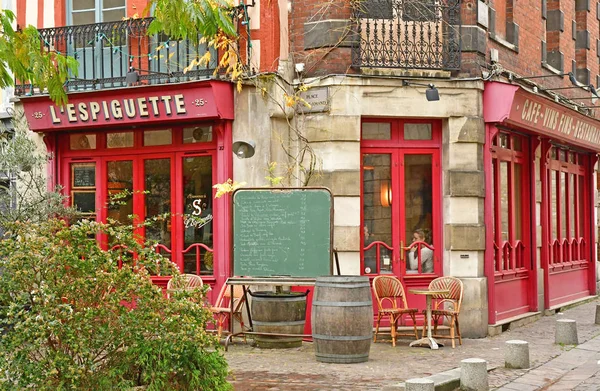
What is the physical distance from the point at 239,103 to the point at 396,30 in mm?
2457

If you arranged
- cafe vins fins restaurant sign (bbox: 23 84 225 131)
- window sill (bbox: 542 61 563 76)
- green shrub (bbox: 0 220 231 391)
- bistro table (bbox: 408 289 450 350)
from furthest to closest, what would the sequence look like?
1. window sill (bbox: 542 61 563 76)
2. cafe vins fins restaurant sign (bbox: 23 84 225 131)
3. bistro table (bbox: 408 289 450 350)
4. green shrub (bbox: 0 220 231 391)

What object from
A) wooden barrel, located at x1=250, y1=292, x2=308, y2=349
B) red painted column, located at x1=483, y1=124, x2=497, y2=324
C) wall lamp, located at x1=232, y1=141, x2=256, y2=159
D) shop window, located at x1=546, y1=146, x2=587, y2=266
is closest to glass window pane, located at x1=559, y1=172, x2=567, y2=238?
shop window, located at x1=546, y1=146, x2=587, y2=266

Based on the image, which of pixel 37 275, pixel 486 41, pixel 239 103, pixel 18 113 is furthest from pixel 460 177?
pixel 37 275

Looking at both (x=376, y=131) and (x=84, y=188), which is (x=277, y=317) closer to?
(x=376, y=131)

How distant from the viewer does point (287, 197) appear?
12.2 meters

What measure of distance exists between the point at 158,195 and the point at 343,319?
14.5ft

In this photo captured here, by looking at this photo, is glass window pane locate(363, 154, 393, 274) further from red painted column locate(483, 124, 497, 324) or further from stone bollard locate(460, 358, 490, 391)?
stone bollard locate(460, 358, 490, 391)

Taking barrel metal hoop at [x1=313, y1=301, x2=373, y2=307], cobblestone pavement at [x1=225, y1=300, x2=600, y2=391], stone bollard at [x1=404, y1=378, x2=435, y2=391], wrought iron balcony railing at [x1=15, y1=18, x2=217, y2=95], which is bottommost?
cobblestone pavement at [x1=225, y1=300, x2=600, y2=391]

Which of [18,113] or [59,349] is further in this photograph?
[18,113]

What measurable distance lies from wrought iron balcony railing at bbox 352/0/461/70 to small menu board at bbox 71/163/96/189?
14.4 feet

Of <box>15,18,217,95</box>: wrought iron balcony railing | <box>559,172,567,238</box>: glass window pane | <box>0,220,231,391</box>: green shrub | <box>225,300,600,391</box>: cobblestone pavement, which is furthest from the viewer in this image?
<box>559,172,567,238</box>: glass window pane

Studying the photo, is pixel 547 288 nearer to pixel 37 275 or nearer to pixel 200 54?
pixel 200 54

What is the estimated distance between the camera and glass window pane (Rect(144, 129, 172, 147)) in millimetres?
13914

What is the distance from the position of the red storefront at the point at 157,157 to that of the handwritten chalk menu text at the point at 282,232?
911mm
